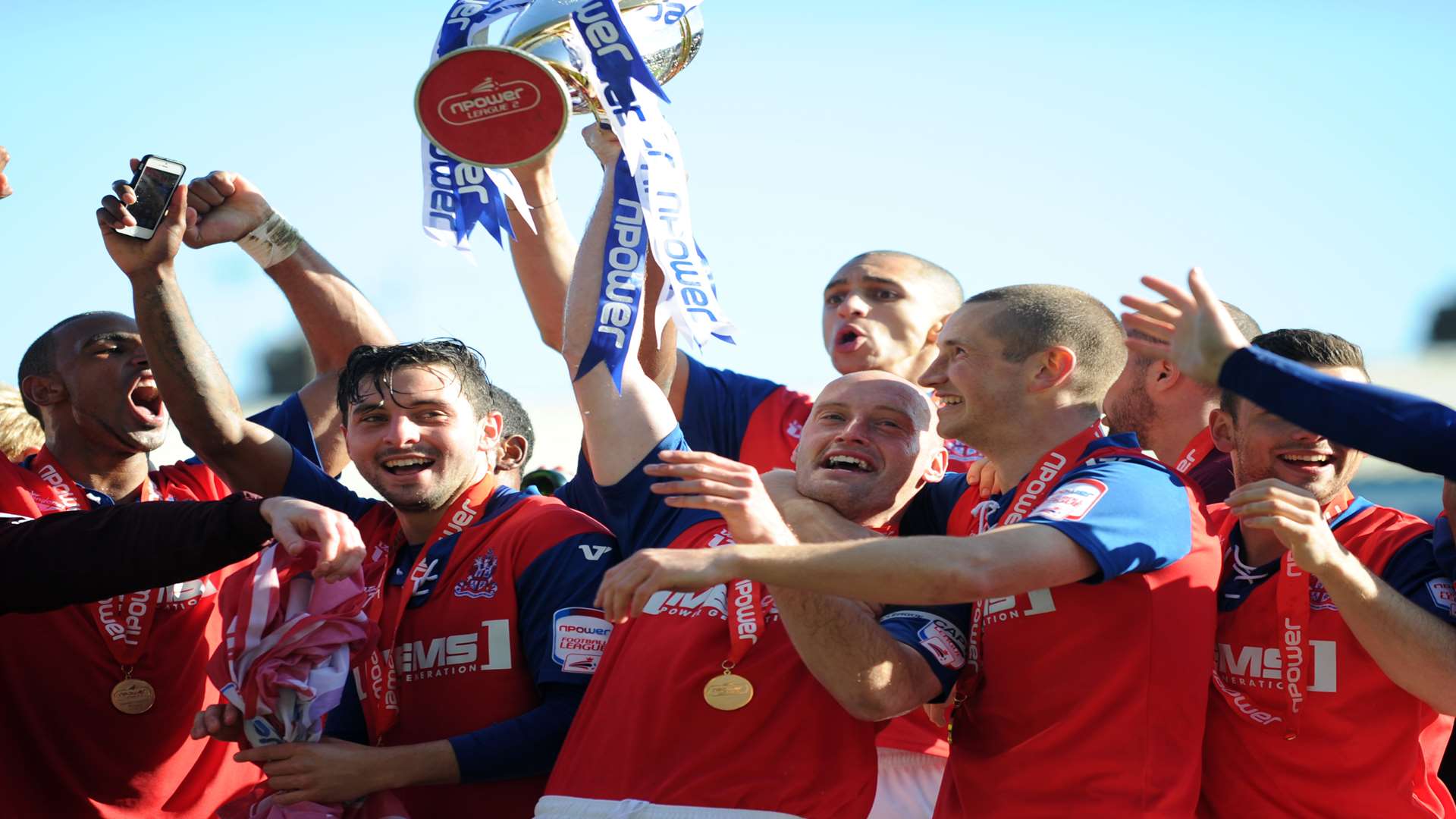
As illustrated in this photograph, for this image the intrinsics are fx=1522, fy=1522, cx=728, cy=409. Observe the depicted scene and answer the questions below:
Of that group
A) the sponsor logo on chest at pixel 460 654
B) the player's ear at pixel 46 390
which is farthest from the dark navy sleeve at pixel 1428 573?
the player's ear at pixel 46 390

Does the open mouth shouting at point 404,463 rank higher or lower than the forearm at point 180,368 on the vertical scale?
lower

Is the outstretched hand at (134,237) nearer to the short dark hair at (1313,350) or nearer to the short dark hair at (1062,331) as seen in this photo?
the short dark hair at (1062,331)

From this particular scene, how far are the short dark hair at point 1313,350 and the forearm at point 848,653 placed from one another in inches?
52.4

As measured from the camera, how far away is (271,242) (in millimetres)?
6023

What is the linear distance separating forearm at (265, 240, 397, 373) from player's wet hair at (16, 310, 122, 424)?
679 millimetres

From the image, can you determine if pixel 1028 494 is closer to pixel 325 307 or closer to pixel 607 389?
pixel 607 389

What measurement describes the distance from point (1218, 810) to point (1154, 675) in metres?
0.46

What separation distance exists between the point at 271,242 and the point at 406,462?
158 centimetres

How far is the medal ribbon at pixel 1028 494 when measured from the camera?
4098 millimetres

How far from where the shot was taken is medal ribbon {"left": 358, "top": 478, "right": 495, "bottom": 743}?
454 centimetres

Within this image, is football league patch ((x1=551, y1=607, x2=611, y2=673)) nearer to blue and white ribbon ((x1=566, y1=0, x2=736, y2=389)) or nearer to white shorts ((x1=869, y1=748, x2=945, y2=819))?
blue and white ribbon ((x1=566, y1=0, x2=736, y2=389))

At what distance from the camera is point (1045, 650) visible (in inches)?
153

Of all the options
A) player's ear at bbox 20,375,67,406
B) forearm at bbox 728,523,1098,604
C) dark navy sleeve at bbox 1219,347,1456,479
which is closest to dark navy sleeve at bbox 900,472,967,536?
forearm at bbox 728,523,1098,604

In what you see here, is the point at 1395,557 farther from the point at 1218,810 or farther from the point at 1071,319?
the point at 1071,319
